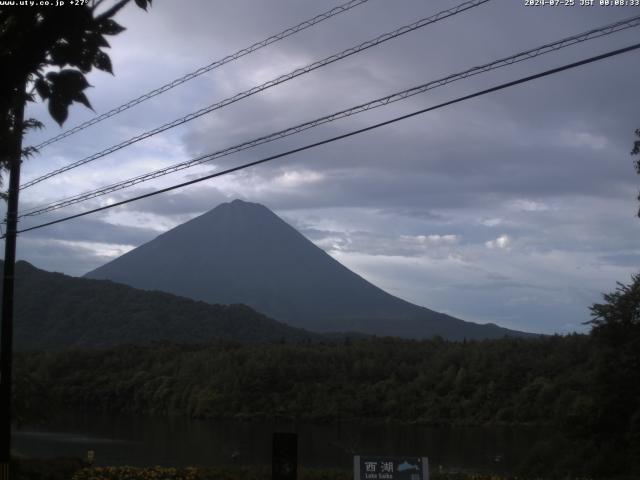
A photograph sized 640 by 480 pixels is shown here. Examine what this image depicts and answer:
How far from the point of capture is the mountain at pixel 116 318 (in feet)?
370

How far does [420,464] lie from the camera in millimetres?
10562

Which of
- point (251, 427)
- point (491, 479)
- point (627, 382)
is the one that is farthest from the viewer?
point (251, 427)

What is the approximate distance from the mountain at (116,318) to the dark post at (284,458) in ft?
332

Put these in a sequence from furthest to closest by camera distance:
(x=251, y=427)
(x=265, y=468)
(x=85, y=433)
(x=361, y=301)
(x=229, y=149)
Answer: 1. (x=361, y=301)
2. (x=251, y=427)
3. (x=85, y=433)
4. (x=265, y=468)
5. (x=229, y=149)

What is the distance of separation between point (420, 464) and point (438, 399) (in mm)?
45264

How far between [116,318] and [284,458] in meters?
116

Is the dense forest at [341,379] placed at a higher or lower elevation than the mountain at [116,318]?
lower

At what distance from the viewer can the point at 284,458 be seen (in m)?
9.18

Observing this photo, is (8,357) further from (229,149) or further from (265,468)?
(265,468)

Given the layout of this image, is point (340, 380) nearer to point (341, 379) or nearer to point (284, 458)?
point (341, 379)

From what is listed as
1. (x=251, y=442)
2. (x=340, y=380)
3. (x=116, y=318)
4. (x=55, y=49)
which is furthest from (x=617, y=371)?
(x=116, y=318)

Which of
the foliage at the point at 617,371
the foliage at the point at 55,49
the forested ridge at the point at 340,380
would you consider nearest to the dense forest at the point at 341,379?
the forested ridge at the point at 340,380

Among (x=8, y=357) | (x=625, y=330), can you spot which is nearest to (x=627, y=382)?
(x=625, y=330)

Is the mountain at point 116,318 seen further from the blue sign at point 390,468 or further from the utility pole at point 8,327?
the blue sign at point 390,468
